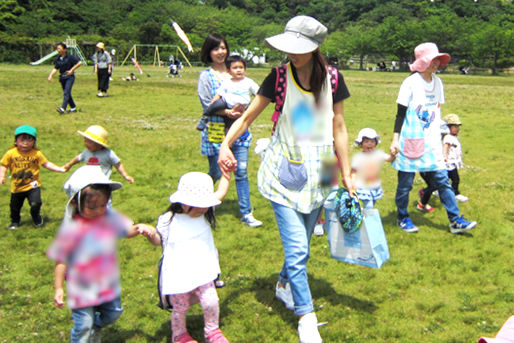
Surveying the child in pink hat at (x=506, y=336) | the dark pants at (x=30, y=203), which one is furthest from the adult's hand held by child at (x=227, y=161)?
the dark pants at (x=30, y=203)

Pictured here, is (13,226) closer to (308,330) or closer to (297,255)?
(297,255)

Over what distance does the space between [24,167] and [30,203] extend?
52 cm

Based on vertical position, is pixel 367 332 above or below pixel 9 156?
below

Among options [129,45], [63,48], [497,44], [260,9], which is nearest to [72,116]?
[63,48]

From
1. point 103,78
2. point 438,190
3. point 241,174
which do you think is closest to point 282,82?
point 241,174

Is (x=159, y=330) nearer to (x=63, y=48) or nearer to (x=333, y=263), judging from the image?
(x=333, y=263)

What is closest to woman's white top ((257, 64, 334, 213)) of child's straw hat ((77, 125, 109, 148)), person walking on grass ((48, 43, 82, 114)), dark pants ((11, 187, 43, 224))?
child's straw hat ((77, 125, 109, 148))

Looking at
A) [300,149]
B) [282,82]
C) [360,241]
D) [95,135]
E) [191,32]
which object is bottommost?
[360,241]

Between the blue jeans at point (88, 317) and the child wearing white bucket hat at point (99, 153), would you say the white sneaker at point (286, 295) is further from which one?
the child wearing white bucket hat at point (99, 153)

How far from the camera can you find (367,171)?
6.26 m

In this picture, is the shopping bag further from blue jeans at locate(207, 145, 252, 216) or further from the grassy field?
blue jeans at locate(207, 145, 252, 216)

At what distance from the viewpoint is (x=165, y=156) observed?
11.2 meters

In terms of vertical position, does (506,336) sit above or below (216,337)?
above

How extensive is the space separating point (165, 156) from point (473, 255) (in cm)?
709
